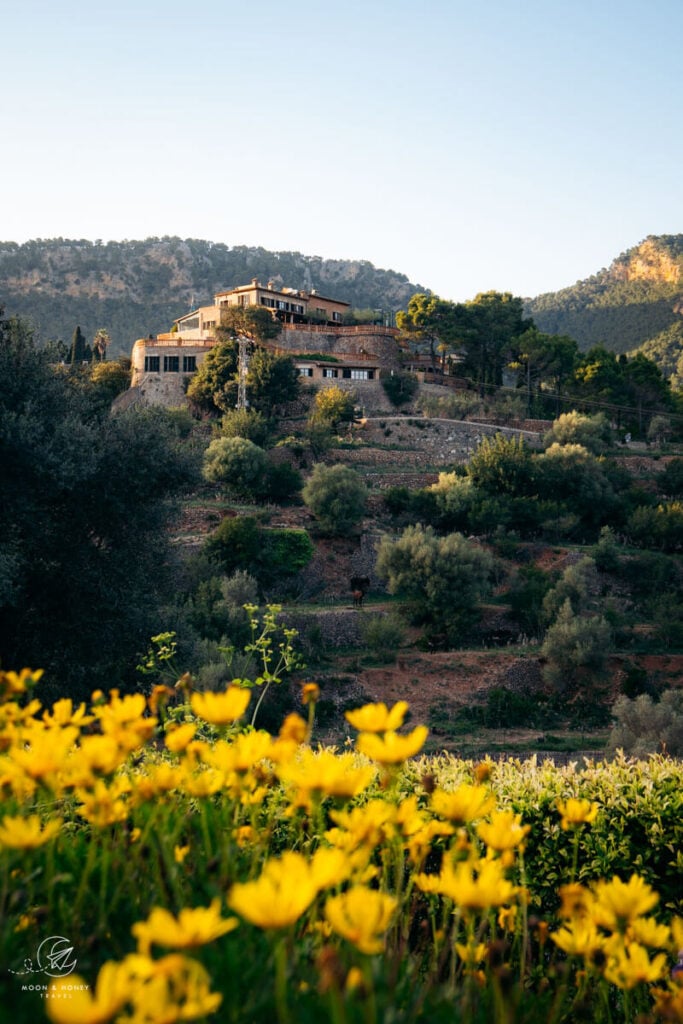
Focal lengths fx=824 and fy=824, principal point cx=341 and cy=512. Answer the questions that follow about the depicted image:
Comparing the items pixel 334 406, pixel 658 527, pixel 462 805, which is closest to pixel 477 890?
pixel 462 805

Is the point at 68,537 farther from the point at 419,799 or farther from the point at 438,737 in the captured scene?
the point at 438,737

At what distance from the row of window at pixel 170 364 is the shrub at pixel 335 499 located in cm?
1877

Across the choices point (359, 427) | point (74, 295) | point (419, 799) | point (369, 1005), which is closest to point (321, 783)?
point (369, 1005)

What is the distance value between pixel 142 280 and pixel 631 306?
68.8 m

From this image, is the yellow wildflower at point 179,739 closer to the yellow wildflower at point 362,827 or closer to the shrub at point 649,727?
the yellow wildflower at point 362,827

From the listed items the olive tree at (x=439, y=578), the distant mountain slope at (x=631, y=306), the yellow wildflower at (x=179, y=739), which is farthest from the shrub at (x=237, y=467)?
the distant mountain slope at (x=631, y=306)

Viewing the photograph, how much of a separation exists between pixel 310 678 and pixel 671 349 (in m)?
69.9

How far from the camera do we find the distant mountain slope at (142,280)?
111 metres

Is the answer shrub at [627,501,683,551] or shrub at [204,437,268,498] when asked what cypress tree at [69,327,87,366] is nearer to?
shrub at [204,437,268,498]

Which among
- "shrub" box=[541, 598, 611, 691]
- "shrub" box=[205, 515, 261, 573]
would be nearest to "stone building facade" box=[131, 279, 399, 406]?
"shrub" box=[205, 515, 261, 573]

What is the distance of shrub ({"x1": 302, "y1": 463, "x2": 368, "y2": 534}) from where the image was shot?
2964 cm

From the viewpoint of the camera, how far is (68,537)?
38.4ft

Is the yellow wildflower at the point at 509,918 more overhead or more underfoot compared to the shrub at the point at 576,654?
more overhead

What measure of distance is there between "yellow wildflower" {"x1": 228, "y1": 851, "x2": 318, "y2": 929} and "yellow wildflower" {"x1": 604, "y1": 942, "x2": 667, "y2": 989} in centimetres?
79
